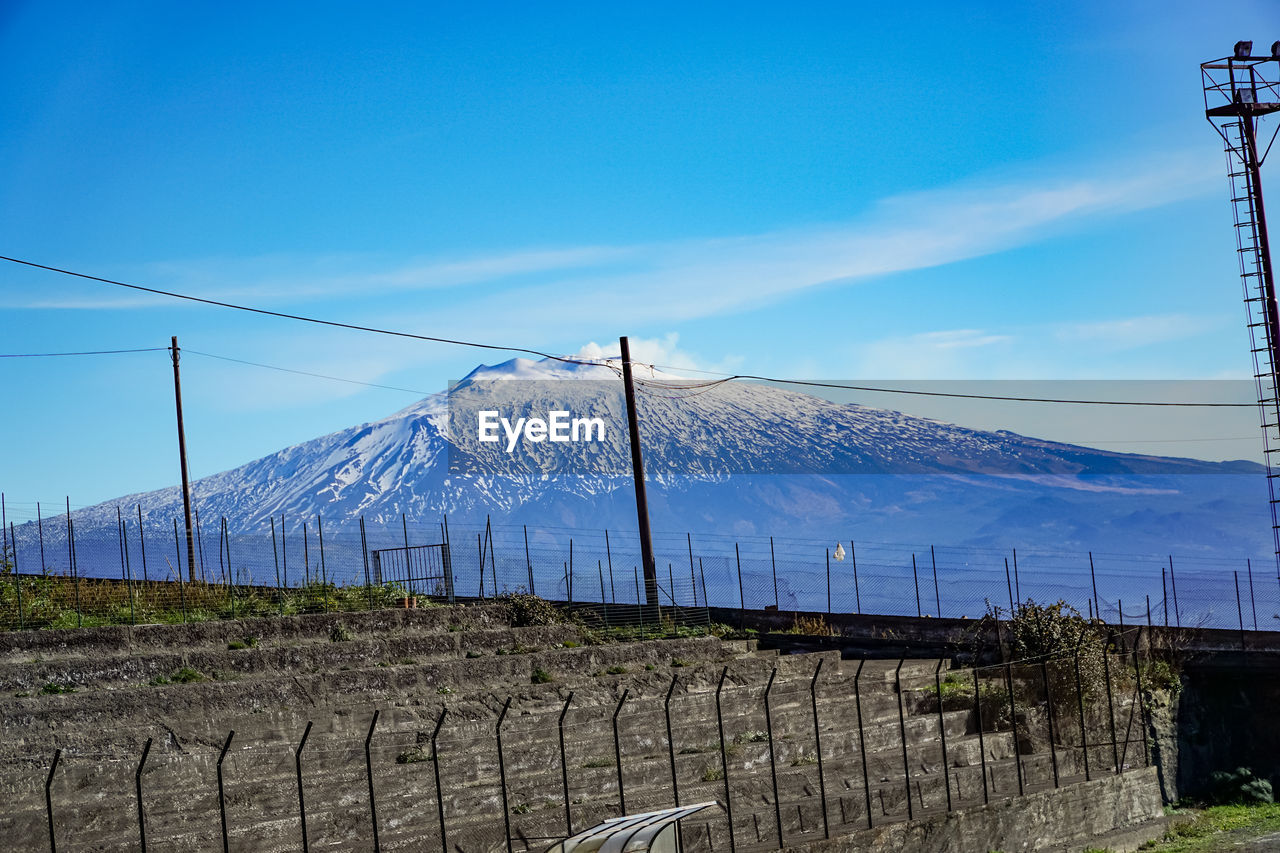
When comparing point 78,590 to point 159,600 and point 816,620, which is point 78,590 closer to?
point 159,600

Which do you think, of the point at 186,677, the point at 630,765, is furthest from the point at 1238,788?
the point at 186,677

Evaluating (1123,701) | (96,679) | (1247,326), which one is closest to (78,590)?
(96,679)

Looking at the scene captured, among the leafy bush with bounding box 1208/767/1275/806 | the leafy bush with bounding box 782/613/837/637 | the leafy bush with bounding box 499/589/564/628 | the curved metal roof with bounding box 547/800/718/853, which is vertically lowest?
the leafy bush with bounding box 1208/767/1275/806

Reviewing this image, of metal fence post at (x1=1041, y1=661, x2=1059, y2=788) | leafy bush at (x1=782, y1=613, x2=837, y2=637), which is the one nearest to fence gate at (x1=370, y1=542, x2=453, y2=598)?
leafy bush at (x1=782, y1=613, x2=837, y2=637)

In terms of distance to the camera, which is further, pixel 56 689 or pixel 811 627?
pixel 811 627

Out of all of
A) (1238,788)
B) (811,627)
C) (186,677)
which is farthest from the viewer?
(811,627)

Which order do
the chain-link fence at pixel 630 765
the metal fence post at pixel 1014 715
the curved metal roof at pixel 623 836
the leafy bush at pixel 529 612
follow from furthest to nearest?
the leafy bush at pixel 529 612 < the metal fence post at pixel 1014 715 < the chain-link fence at pixel 630 765 < the curved metal roof at pixel 623 836

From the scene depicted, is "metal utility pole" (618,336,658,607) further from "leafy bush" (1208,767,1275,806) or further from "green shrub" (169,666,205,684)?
"green shrub" (169,666,205,684)

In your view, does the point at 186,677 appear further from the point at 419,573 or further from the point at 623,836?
the point at 419,573

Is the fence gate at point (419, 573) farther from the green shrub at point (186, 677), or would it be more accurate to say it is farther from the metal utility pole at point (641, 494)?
the green shrub at point (186, 677)

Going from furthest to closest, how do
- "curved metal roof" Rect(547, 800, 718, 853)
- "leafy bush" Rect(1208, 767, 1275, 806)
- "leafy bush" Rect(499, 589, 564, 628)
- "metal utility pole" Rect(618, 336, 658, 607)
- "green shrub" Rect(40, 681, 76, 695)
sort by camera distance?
"metal utility pole" Rect(618, 336, 658, 607)
"leafy bush" Rect(499, 589, 564, 628)
"leafy bush" Rect(1208, 767, 1275, 806)
"green shrub" Rect(40, 681, 76, 695)
"curved metal roof" Rect(547, 800, 718, 853)

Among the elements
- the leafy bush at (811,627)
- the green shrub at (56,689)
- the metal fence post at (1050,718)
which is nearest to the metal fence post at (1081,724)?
the metal fence post at (1050,718)

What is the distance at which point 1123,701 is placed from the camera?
2569cm

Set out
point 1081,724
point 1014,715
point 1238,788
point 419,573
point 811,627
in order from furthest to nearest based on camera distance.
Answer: point 419,573 < point 811,627 < point 1238,788 < point 1081,724 < point 1014,715
